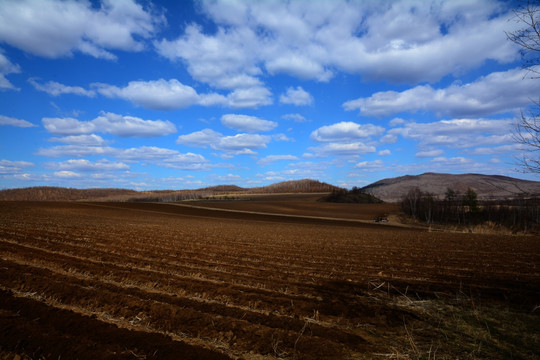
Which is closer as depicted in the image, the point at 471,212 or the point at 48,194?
the point at 471,212

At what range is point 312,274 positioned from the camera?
1018cm

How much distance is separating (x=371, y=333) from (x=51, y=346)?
200 inches

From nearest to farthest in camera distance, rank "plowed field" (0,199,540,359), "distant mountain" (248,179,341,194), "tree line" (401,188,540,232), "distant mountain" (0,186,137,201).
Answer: "plowed field" (0,199,540,359), "tree line" (401,188,540,232), "distant mountain" (0,186,137,201), "distant mountain" (248,179,341,194)

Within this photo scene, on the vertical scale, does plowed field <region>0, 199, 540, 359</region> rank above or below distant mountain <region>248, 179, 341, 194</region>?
below

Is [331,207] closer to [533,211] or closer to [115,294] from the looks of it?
[533,211]

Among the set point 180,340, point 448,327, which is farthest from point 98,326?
point 448,327

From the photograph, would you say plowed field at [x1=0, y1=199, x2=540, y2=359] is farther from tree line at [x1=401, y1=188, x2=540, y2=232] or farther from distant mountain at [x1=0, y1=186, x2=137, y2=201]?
distant mountain at [x1=0, y1=186, x2=137, y2=201]

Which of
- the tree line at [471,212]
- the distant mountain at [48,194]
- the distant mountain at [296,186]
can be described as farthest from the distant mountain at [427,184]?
the distant mountain at [48,194]

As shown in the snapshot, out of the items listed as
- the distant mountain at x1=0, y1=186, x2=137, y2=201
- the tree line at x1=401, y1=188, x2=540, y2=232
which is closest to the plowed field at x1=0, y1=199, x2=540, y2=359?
the tree line at x1=401, y1=188, x2=540, y2=232

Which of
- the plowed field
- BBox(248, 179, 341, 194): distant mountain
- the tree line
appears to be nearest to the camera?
the plowed field

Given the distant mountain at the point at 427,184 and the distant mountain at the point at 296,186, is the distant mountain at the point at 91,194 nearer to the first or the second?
the distant mountain at the point at 296,186

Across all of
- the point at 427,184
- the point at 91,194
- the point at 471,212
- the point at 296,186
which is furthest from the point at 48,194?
the point at 427,184

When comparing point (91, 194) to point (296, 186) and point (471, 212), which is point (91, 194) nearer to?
point (296, 186)

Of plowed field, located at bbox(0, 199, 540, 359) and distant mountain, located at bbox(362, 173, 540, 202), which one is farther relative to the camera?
distant mountain, located at bbox(362, 173, 540, 202)
